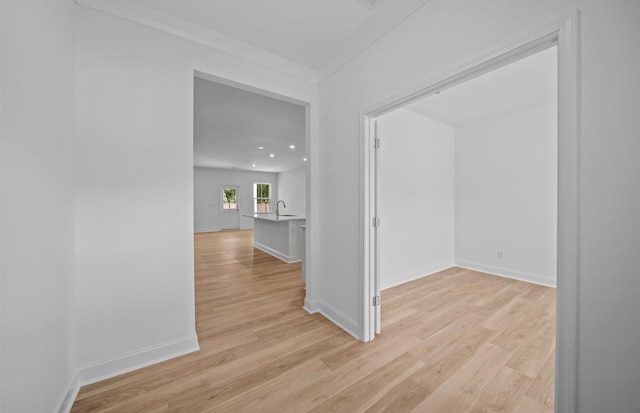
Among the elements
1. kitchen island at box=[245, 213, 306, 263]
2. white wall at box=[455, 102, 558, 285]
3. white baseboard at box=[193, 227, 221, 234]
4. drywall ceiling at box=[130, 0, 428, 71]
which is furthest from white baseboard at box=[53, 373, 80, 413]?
white baseboard at box=[193, 227, 221, 234]

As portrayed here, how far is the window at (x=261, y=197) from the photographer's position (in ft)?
37.7

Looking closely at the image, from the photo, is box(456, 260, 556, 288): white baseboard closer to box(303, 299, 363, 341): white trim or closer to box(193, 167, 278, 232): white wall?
box(303, 299, 363, 341): white trim

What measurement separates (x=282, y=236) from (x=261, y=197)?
272 inches

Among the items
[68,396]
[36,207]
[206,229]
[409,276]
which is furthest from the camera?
[206,229]

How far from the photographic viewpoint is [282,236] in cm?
521

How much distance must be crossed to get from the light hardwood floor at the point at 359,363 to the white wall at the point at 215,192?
797 cm

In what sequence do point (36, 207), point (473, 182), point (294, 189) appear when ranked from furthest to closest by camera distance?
point (294, 189), point (473, 182), point (36, 207)

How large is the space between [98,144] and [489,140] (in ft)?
16.8

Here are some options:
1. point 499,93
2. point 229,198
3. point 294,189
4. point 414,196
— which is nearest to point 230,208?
point 229,198

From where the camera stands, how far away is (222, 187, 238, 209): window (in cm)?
1067

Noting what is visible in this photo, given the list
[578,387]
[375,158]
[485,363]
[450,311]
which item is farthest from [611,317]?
[450,311]

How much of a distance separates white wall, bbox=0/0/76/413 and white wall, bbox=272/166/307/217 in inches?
325

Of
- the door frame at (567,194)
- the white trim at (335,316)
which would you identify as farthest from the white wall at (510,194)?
the white trim at (335,316)

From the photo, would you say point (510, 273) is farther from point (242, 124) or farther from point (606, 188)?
point (242, 124)
